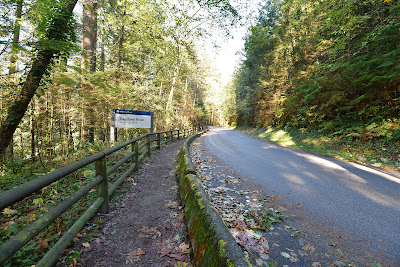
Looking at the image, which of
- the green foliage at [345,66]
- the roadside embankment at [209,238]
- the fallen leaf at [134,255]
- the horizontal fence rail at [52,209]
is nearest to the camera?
the horizontal fence rail at [52,209]

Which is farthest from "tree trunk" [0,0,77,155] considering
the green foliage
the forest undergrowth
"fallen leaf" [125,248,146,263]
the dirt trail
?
the green foliage

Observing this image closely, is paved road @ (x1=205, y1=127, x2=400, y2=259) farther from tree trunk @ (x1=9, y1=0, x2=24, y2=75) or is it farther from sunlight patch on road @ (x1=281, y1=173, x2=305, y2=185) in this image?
tree trunk @ (x1=9, y1=0, x2=24, y2=75)

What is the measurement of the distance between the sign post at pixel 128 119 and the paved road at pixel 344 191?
4.95 m

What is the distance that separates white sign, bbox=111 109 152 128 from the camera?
8047 mm

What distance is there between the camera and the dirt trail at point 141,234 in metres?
2.32

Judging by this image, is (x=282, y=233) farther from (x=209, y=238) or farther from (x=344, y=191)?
(x=344, y=191)

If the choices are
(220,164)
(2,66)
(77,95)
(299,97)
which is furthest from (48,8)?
(299,97)

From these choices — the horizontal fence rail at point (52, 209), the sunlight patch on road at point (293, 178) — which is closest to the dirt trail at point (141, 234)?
the horizontal fence rail at point (52, 209)

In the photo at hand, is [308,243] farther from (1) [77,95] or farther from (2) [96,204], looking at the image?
(1) [77,95]

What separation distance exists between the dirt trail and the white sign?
447cm

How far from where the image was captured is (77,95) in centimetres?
809

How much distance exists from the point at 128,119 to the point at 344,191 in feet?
26.9

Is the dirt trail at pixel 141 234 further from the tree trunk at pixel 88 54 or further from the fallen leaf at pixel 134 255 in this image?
the tree trunk at pixel 88 54

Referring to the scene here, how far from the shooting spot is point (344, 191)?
4250mm
